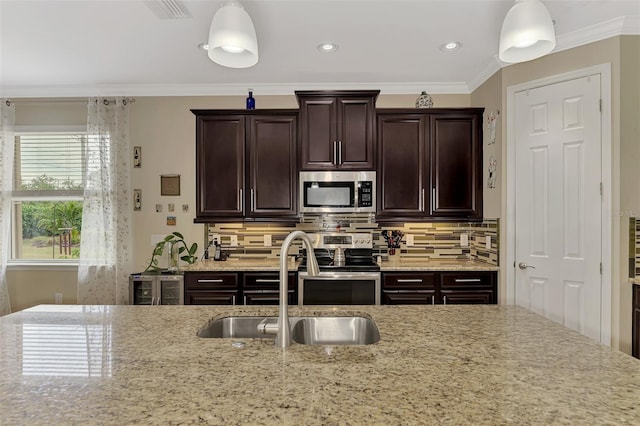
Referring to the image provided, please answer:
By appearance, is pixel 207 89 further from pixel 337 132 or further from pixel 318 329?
pixel 318 329

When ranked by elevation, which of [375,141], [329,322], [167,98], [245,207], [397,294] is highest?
[167,98]

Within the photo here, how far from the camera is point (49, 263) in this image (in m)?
4.10

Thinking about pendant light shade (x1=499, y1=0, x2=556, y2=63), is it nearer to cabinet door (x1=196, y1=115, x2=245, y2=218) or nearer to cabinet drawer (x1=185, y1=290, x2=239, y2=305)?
cabinet door (x1=196, y1=115, x2=245, y2=218)

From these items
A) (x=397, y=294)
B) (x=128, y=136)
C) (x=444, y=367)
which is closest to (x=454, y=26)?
(x=397, y=294)

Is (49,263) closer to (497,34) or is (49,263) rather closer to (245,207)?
(245,207)

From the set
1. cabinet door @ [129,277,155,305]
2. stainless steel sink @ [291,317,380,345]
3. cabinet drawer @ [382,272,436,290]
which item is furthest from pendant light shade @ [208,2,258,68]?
cabinet door @ [129,277,155,305]

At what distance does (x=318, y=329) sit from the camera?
1544 millimetres

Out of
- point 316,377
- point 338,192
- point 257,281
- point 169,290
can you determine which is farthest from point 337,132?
point 316,377

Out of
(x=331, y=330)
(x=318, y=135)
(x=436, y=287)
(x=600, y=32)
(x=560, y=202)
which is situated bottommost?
(x=436, y=287)

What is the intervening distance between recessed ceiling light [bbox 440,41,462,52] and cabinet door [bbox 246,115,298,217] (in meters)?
1.43

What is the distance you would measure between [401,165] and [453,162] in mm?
487

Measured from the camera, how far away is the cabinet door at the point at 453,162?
3.47 m

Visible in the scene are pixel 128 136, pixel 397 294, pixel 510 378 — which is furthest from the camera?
pixel 128 136

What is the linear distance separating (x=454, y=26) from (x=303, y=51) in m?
1.14
